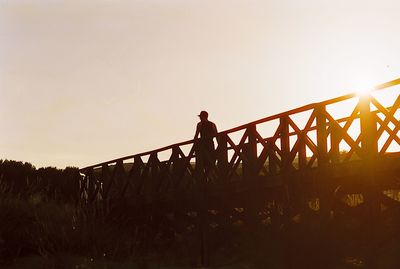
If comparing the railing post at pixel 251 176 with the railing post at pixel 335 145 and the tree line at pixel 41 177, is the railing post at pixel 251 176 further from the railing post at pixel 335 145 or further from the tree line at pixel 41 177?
the tree line at pixel 41 177

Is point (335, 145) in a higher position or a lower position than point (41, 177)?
lower

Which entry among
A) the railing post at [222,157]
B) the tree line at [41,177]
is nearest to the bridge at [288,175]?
the railing post at [222,157]

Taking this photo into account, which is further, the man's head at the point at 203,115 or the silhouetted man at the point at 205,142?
the man's head at the point at 203,115

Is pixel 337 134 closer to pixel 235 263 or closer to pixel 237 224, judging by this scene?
pixel 235 263

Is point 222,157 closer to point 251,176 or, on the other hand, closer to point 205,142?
point 205,142

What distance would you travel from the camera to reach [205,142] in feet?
44.7

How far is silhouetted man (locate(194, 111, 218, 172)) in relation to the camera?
13438mm

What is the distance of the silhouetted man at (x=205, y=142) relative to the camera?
13438 millimetres

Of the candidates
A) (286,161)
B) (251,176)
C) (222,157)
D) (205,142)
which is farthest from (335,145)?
(205,142)

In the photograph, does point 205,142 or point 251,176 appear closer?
point 251,176

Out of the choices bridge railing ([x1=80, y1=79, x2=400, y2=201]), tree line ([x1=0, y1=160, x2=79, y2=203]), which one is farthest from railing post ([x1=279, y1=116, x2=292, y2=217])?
tree line ([x1=0, y1=160, x2=79, y2=203])

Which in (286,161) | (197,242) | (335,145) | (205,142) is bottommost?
(197,242)

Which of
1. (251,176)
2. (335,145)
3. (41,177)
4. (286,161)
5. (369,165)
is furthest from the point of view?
(41,177)

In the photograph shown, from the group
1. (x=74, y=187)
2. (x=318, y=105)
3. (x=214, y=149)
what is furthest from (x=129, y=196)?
(x=318, y=105)
